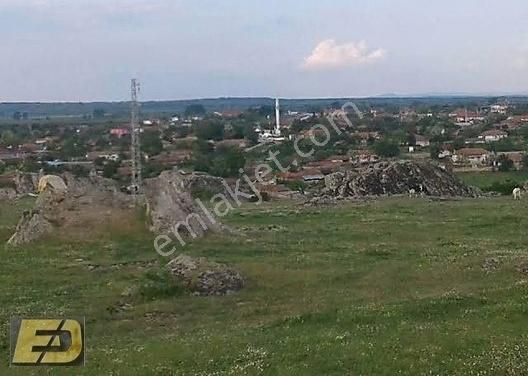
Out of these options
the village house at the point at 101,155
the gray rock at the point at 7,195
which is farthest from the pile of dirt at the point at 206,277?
the village house at the point at 101,155

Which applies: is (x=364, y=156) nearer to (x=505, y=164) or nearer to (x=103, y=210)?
(x=505, y=164)

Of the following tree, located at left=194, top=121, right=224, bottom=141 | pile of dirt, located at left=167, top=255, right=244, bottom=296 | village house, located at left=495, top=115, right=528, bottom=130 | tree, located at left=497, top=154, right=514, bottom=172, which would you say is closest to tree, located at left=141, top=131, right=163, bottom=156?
tree, located at left=194, top=121, right=224, bottom=141

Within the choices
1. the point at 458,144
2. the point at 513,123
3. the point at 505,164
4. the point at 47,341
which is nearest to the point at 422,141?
the point at 458,144

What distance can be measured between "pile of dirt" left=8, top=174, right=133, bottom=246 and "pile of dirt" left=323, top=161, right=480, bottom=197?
Result: 1945 centimetres

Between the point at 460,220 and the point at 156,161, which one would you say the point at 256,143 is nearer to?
the point at 156,161

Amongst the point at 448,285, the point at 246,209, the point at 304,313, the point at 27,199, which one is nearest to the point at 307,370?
the point at 304,313

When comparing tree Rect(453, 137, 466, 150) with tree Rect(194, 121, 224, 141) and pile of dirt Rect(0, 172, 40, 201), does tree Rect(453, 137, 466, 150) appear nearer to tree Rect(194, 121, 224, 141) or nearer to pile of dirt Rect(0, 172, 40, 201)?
tree Rect(194, 121, 224, 141)

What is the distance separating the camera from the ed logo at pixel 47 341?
10023 millimetres

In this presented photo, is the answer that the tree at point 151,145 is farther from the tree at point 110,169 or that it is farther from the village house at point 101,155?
the tree at point 110,169

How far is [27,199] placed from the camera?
171 feet

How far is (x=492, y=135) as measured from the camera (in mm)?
117438

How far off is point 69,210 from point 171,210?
14.9 ft

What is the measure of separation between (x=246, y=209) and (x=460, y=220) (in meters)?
12.9

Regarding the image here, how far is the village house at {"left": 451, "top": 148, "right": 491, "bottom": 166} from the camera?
8625cm
